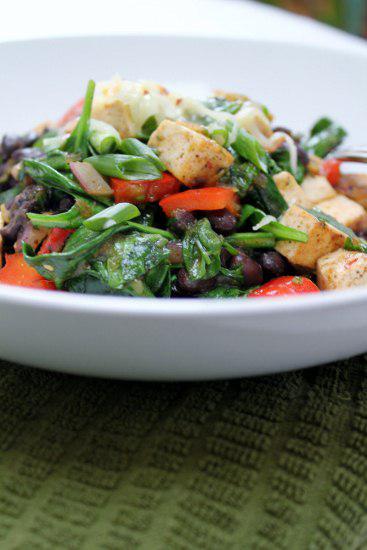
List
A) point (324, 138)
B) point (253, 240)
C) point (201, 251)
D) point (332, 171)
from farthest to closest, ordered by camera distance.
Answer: point (324, 138) → point (332, 171) → point (253, 240) → point (201, 251)

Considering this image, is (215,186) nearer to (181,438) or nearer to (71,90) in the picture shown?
(181,438)

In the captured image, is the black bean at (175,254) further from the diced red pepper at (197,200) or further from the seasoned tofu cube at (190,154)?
the seasoned tofu cube at (190,154)

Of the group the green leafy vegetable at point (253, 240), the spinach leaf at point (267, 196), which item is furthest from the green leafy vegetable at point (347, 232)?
the green leafy vegetable at point (253, 240)

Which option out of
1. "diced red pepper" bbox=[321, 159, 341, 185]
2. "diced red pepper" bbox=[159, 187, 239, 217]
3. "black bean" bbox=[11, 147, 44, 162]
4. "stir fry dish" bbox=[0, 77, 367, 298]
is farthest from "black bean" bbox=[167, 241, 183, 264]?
"diced red pepper" bbox=[321, 159, 341, 185]

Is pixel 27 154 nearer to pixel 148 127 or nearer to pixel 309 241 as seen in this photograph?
pixel 148 127

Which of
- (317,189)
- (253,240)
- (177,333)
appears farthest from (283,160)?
(177,333)

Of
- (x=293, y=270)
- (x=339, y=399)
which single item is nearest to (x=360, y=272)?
(x=293, y=270)
